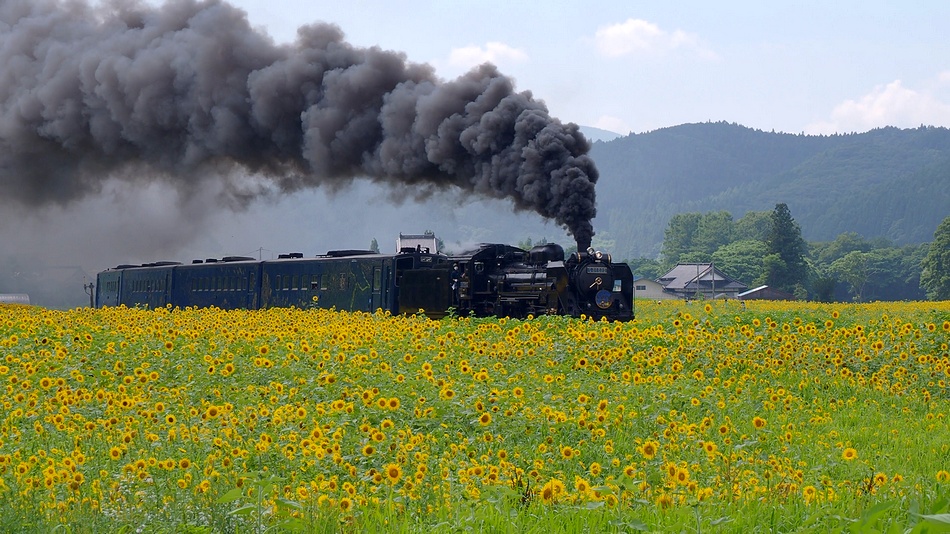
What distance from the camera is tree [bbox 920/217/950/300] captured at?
90706 millimetres

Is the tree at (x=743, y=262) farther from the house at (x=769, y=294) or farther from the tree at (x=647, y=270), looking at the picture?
the tree at (x=647, y=270)

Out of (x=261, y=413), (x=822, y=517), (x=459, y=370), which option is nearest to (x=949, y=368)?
(x=459, y=370)

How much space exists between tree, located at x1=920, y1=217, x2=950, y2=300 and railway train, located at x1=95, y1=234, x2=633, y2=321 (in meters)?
74.0

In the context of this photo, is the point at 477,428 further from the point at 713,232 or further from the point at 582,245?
the point at 713,232

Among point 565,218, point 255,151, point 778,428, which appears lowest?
point 778,428

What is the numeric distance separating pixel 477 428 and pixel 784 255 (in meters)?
109

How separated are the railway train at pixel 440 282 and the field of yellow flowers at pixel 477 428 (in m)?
5.53

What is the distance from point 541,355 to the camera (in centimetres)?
1378

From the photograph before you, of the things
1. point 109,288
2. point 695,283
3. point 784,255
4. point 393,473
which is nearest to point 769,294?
point 784,255

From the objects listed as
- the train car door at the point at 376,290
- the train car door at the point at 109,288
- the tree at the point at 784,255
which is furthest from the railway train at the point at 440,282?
the tree at the point at 784,255

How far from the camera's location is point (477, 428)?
30.4 ft

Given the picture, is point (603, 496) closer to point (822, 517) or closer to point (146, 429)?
point (822, 517)

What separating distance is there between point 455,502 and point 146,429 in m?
3.56

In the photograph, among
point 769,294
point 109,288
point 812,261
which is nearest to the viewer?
point 109,288
